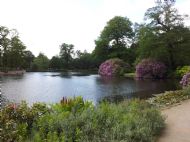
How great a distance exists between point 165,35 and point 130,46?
27.4 meters

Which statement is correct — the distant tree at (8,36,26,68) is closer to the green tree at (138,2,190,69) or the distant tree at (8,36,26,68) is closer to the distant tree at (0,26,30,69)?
the distant tree at (0,26,30,69)

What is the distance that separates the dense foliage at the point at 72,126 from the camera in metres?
6.51

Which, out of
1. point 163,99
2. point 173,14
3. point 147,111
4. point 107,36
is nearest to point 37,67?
point 107,36

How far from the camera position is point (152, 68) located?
47.2m

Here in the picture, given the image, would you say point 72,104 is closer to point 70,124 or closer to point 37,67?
point 70,124

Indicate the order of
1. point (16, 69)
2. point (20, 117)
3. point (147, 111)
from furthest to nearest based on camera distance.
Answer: point (16, 69), point (147, 111), point (20, 117)

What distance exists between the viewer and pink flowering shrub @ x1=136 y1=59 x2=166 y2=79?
47125 mm

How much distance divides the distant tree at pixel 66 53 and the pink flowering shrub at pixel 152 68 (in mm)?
56476

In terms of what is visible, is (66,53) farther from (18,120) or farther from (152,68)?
(18,120)

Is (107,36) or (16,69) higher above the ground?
(107,36)

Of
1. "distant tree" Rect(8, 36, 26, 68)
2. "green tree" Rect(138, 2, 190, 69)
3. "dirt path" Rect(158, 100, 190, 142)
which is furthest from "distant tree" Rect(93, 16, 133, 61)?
"dirt path" Rect(158, 100, 190, 142)

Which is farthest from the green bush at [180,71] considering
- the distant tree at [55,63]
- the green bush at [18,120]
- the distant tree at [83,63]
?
the distant tree at [55,63]

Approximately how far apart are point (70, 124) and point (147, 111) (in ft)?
9.07

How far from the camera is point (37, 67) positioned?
3986 inches
